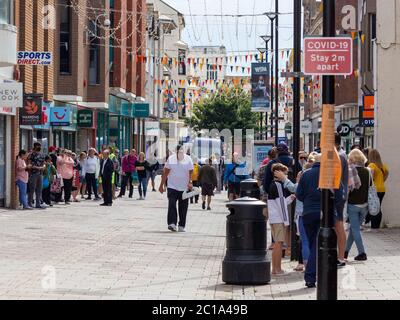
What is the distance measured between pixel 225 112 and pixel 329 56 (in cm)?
9913

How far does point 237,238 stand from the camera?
1412cm

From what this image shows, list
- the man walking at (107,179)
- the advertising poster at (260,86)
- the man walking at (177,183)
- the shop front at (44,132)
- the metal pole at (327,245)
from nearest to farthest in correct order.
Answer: the metal pole at (327,245)
the man walking at (177,183)
the man walking at (107,179)
the shop front at (44,132)
the advertising poster at (260,86)

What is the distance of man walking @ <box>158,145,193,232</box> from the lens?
23.3 metres

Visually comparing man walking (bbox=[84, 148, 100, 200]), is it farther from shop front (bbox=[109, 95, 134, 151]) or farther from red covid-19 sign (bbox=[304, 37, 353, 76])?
red covid-19 sign (bbox=[304, 37, 353, 76])

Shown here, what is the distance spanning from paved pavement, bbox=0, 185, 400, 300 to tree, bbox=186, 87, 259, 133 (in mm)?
82363

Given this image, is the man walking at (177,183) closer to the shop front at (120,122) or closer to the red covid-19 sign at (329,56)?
the red covid-19 sign at (329,56)

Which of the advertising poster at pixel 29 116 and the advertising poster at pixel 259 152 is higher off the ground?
the advertising poster at pixel 29 116

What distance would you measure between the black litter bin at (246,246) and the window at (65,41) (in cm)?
3146

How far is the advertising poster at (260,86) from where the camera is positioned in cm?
5641

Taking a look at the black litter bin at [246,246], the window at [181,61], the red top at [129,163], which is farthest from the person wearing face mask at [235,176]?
the window at [181,61]

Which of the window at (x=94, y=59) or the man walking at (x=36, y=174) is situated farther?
the window at (x=94, y=59)

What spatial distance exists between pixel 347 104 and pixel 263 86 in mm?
9577

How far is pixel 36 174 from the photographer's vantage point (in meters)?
30.9
